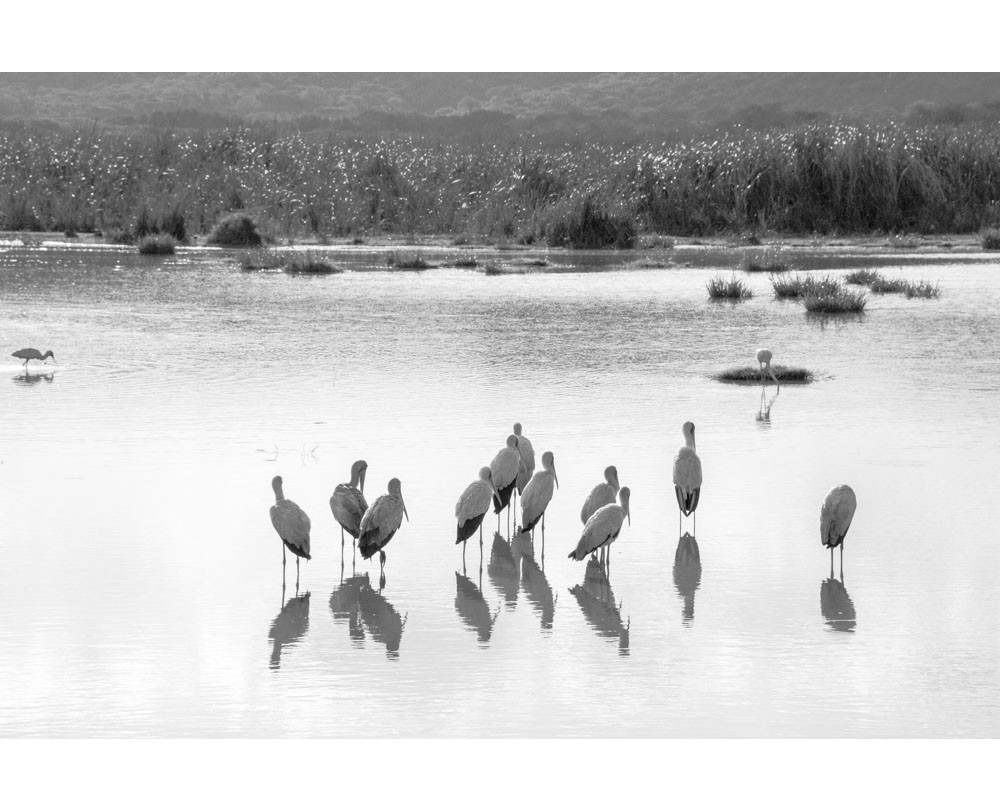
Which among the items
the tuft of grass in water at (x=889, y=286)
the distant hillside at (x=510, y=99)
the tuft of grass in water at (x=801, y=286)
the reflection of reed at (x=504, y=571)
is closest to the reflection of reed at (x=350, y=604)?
the reflection of reed at (x=504, y=571)

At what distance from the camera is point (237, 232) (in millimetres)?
31344

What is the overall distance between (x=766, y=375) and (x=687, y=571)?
624cm

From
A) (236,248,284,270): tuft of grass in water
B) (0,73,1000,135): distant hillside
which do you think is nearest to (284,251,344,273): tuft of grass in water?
(236,248,284,270): tuft of grass in water

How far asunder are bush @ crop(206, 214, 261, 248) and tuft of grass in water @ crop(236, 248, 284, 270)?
2.89m

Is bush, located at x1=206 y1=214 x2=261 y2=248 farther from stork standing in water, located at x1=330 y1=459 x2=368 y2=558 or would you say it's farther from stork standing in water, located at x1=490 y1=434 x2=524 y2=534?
stork standing in water, located at x1=330 y1=459 x2=368 y2=558

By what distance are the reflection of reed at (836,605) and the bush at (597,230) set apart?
25.2m

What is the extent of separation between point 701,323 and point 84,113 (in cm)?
7088

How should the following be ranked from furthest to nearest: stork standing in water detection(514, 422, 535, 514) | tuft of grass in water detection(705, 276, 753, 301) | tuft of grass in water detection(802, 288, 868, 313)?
1. tuft of grass in water detection(705, 276, 753, 301)
2. tuft of grass in water detection(802, 288, 868, 313)
3. stork standing in water detection(514, 422, 535, 514)

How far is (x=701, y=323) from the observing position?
A: 59.4 feet

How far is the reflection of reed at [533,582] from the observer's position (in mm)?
6574

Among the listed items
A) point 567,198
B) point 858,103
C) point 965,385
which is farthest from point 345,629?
point 858,103

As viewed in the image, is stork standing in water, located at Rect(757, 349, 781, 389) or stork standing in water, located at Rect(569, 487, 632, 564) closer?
stork standing in water, located at Rect(569, 487, 632, 564)

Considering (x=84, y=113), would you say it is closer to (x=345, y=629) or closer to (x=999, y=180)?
(x=999, y=180)

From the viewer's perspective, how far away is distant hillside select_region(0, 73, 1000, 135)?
3317 inches
